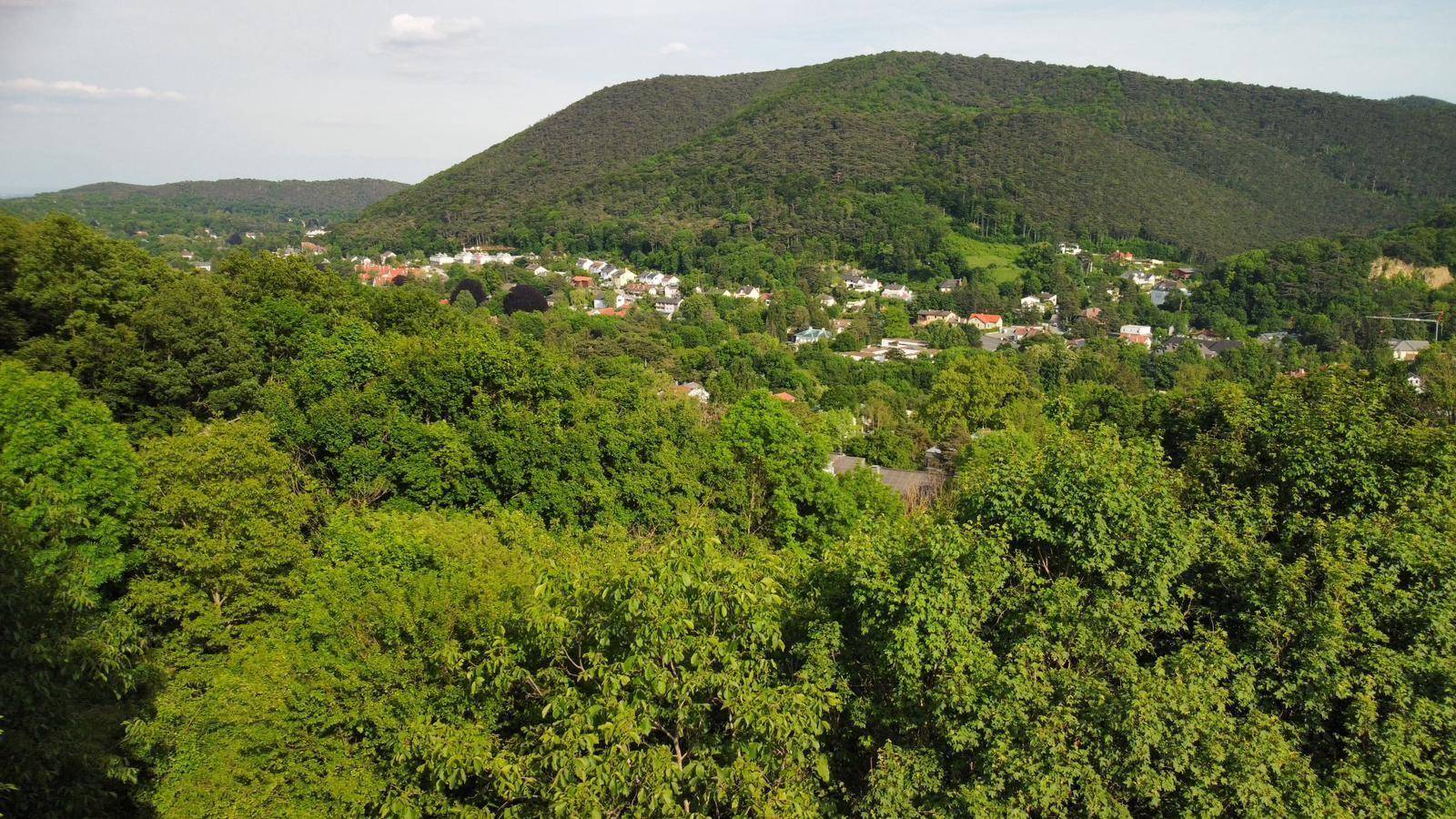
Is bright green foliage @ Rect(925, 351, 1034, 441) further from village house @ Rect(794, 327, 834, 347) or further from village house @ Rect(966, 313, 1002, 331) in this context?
village house @ Rect(966, 313, 1002, 331)

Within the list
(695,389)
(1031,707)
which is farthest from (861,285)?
(1031,707)

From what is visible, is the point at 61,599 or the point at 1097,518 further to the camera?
the point at 61,599

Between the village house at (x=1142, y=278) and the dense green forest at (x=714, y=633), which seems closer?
the dense green forest at (x=714, y=633)

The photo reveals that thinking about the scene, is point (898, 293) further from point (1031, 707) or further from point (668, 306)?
point (1031, 707)

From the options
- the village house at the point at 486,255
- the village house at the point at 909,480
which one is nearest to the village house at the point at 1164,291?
the village house at the point at 909,480

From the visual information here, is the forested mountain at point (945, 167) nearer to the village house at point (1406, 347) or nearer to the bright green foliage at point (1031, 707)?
the village house at point (1406, 347)

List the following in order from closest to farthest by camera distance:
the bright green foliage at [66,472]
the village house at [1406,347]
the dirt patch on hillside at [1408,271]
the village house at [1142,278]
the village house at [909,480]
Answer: the bright green foliage at [66,472], the village house at [909,480], the village house at [1406,347], the dirt patch on hillside at [1408,271], the village house at [1142,278]

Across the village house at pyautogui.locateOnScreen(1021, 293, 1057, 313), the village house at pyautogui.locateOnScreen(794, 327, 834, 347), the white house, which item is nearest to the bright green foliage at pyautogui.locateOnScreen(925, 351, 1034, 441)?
the village house at pyautogui.locateOnScreen(794, 327, 834, 347)
